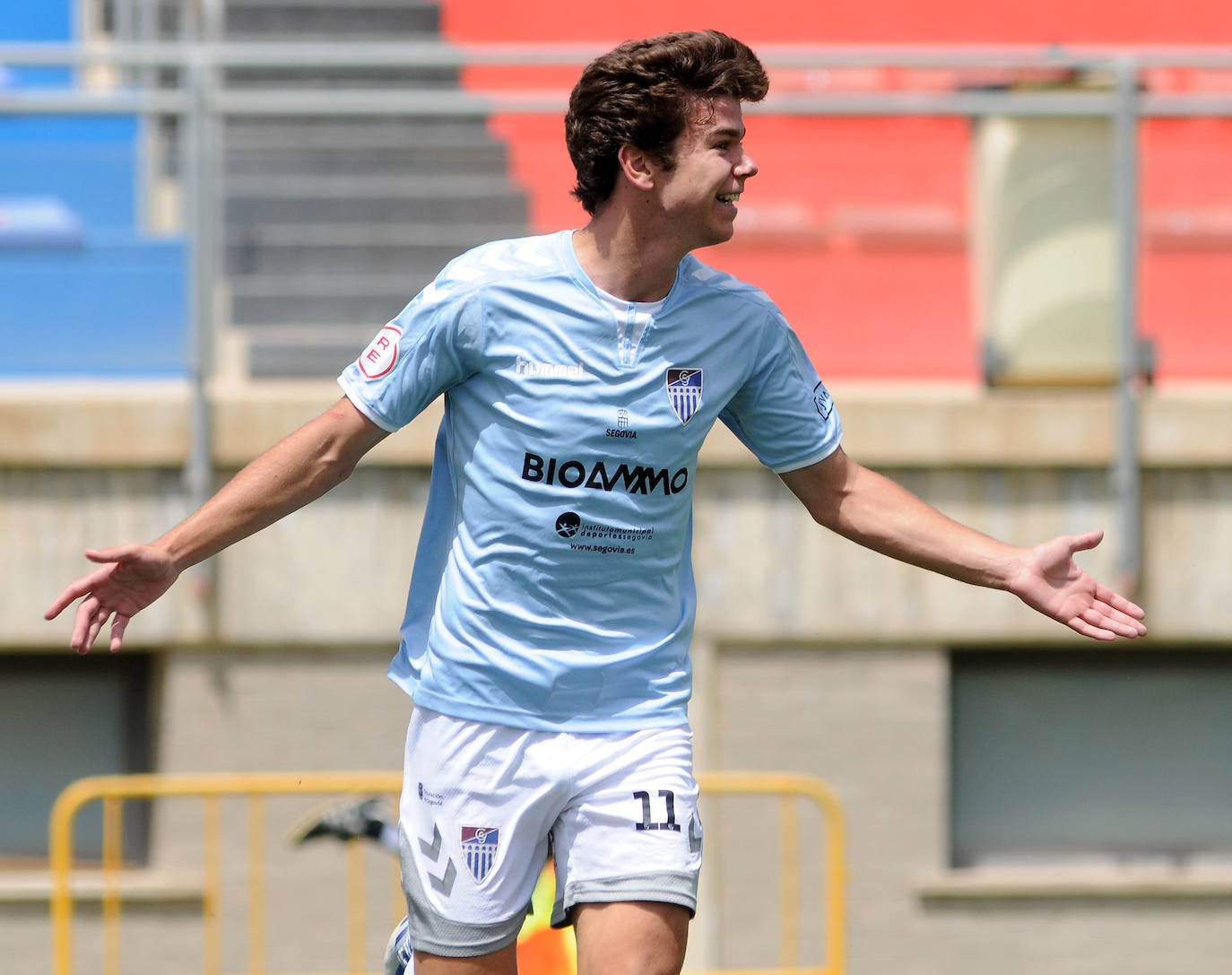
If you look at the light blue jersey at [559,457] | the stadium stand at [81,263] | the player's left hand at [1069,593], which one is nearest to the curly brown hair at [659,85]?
the light blue jersey at [559,457]

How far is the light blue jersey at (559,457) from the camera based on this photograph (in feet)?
11.2

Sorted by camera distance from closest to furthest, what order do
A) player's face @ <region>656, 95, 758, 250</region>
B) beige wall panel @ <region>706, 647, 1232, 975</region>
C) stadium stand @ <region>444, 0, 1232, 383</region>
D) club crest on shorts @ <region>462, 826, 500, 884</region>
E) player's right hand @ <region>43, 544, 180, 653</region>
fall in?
player's right hand @ <region>43, 544, 180, 653</region> < player's face @ <region>656, 95, 758, 250</region> < club crest on shorts @ <region>462, 826, 500, 884</region> < stadium stand @ <region>444, 0, 1232, 383</region> < beige wall panel @ <region>706, 647, 1232, 975</region>

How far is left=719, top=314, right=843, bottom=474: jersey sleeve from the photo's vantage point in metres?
3.62

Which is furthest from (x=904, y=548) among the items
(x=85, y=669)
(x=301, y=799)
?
(x=85, y=669)

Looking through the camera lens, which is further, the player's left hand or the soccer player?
the player's left hand

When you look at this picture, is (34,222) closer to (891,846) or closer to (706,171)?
(891,846)

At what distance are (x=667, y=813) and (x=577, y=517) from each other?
23.3 inches

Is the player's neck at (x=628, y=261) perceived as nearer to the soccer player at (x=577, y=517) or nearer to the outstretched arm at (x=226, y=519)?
the soccer player at (x=577, y=517)

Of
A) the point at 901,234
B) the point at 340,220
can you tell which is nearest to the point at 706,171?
the point at 901,234

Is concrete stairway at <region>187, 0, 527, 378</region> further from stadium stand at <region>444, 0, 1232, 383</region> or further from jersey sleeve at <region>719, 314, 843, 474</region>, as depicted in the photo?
jersey sleeve at <region>719, 314, 843, 474</region>

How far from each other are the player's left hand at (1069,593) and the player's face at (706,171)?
2.98 ft

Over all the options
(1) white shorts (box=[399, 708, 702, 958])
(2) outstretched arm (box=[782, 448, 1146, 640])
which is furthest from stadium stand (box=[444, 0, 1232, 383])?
(1) white shorts (box=[399, 708, 702, 958])

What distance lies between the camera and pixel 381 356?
344cm

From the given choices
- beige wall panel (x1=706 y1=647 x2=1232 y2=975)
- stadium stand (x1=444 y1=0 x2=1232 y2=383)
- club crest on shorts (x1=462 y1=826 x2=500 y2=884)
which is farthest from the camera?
beige wall panel (x1=706 y1=647 x2=1232 y2=975)
